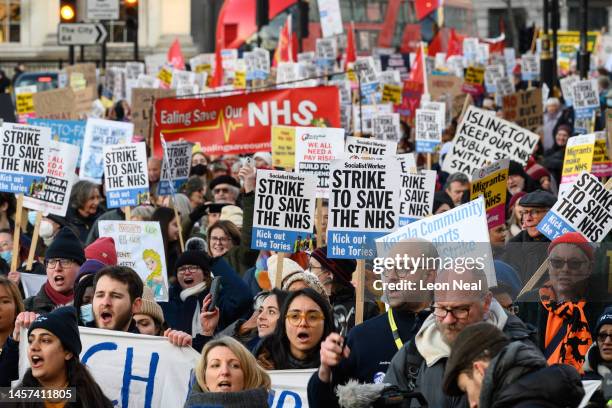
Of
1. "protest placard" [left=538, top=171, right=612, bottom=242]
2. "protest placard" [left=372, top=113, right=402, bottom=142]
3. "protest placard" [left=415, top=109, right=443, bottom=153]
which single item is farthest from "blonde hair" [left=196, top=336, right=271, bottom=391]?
"protest placard" [left=372, top=113, right=402, bottom=142]

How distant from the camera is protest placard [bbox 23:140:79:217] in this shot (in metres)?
12.6

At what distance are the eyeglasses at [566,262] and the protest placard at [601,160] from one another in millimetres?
5718

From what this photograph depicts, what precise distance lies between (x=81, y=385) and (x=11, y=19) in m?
50.7

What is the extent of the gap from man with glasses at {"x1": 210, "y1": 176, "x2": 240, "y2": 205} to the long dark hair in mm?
6923

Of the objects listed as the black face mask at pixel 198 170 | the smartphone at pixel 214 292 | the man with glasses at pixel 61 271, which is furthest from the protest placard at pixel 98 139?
the smartphone at pixel 214 292

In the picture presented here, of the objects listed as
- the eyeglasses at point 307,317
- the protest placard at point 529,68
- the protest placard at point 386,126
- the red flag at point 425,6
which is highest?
the red flag at point 425,6

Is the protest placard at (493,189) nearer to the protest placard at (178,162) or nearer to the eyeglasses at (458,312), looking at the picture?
the protest placard at (178,162)

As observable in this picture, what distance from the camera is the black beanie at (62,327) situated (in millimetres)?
6957

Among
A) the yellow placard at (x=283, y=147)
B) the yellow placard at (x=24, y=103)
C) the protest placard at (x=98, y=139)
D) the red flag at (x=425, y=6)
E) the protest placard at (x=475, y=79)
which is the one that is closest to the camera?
the yellow placard at (x=283, y=147)

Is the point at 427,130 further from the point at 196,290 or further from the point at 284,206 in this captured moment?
the point at 196,290

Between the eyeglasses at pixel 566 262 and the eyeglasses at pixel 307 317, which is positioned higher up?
the eyeglasses at pixel 566 262

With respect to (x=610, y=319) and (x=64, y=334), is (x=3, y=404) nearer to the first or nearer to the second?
(x=64, y=334)

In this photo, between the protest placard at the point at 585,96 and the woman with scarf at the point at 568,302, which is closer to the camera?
the woman with scarf at the point at 568,302

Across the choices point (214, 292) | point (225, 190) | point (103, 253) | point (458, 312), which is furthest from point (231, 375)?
point (225, 190)
